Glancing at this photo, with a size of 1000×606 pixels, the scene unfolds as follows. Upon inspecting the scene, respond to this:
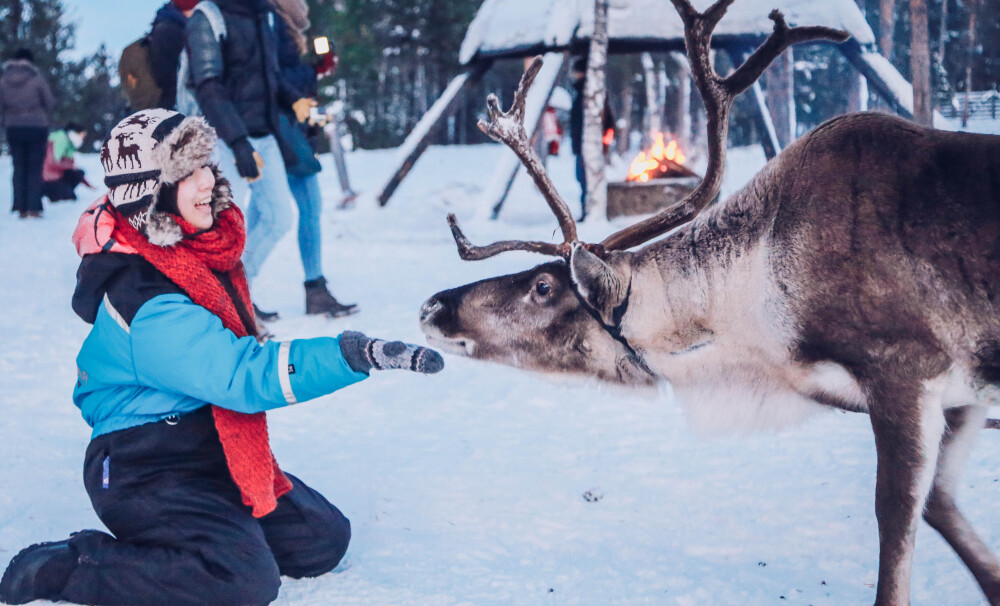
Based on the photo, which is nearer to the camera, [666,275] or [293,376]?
[293,376]

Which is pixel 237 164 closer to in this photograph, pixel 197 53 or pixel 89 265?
pixel 197 53

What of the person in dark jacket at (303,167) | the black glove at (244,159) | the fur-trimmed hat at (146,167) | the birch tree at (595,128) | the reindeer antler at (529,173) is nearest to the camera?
the fur-trimmed hat at (146,167)

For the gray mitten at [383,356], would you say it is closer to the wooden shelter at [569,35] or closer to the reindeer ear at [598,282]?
the reindeer ear at [598,282]

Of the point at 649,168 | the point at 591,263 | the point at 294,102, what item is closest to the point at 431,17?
the point at 649,168

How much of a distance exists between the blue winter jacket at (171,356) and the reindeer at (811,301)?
492mm

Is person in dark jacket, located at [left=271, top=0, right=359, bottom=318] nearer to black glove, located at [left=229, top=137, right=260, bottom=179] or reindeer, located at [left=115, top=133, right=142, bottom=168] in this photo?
black glove, located at [left=229, top=137, right=260, bottom=179]

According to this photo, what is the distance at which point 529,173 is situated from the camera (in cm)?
254

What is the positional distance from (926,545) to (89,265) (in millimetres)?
2266

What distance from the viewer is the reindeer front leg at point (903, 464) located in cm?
183

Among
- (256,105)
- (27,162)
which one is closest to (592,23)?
(256,105)

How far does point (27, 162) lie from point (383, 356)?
926 centimetres

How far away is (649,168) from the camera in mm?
7527

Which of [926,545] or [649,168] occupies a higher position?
[649,168]

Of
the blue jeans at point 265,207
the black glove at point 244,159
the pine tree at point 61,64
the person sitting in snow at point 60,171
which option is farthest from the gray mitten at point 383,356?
the pine tree at point 61,64
